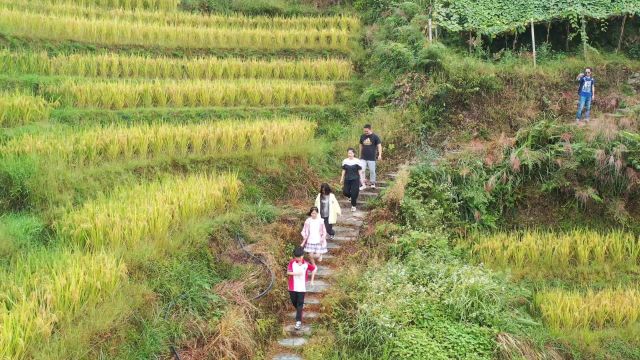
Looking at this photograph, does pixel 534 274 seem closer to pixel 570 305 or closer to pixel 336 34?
pixel 570 305

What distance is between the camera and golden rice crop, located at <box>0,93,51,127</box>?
1050 cm

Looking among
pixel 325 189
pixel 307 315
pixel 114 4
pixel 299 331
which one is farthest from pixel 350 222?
pixel 114 4

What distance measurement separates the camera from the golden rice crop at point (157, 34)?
14.3m

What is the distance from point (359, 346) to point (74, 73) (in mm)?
9926

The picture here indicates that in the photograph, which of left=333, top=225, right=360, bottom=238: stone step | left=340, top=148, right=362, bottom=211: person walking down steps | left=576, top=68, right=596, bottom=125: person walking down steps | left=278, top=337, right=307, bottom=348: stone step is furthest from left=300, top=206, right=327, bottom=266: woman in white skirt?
left=576, top=68, right=596, bottom=125: person walking down steps

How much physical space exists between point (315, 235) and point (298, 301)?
1175 mm

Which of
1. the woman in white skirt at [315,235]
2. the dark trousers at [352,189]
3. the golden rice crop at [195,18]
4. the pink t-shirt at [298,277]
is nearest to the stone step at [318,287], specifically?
the woman in white skirt at [315,235]

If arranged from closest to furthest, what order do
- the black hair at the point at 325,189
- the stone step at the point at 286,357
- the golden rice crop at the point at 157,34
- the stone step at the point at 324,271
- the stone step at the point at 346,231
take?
the stone step at the point at 286,357
the stone step at the point at 324,271
the black hair at the point at 325,189
the stone step at the point at 346,231
the golden rice crop at the point at 157,34

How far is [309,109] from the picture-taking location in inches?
542

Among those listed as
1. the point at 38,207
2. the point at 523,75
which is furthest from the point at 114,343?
the point at 523,75

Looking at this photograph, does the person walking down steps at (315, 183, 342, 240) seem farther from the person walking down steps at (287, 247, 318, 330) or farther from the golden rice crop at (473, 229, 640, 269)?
the golden rice crop at (473, 229, 640, 269)

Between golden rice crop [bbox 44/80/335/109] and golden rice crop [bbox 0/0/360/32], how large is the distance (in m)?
4.01

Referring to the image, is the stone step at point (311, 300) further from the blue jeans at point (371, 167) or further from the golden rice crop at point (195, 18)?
the golden rice crop at point (195, 18)

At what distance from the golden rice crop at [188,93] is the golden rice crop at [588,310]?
26.2 ft
